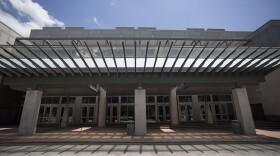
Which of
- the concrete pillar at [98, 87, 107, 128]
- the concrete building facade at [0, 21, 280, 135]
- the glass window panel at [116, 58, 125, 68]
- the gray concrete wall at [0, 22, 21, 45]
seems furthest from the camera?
the concrete pillar at [98, 87, 107, 128]

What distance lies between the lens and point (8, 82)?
13742 millimetres

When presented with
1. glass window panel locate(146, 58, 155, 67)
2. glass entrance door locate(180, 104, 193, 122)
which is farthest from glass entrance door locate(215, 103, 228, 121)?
glass window panel locate(146, 58, 155, 67)

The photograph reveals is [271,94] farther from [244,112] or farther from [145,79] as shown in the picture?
[145,79]

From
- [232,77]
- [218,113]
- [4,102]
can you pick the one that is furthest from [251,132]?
[4,102]

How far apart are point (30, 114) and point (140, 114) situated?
991cm

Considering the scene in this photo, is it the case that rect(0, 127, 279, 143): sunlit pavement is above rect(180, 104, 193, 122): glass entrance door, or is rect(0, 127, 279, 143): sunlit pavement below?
below

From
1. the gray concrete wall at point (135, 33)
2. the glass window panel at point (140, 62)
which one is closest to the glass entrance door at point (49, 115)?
the gray concrete wall at point (135, 33)

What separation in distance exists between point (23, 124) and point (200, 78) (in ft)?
54.0

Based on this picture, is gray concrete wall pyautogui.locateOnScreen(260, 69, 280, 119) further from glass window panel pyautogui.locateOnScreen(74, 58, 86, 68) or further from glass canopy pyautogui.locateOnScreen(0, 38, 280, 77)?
glass window panel pyautogui.locateOnScreen(74, 58, 86, 68)

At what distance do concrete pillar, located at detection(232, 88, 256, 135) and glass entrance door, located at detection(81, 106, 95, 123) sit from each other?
2075 centimetres

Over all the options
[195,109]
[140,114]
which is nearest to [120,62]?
[140,114]

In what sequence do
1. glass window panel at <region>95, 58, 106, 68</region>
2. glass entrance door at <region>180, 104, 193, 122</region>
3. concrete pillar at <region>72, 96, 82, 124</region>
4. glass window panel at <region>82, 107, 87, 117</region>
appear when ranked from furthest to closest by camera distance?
glass window panel at <region>82, 107, 87, 117</region> < glass entrance door at <region>180, 104, 193, 122</region> < concrete pillar at <region>72, 96, 82, 124</region> < glass window panel at <region>95, 58, 106, 68</region>

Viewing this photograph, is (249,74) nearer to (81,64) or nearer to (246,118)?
(246,118)

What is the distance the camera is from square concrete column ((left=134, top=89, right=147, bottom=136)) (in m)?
12.4
